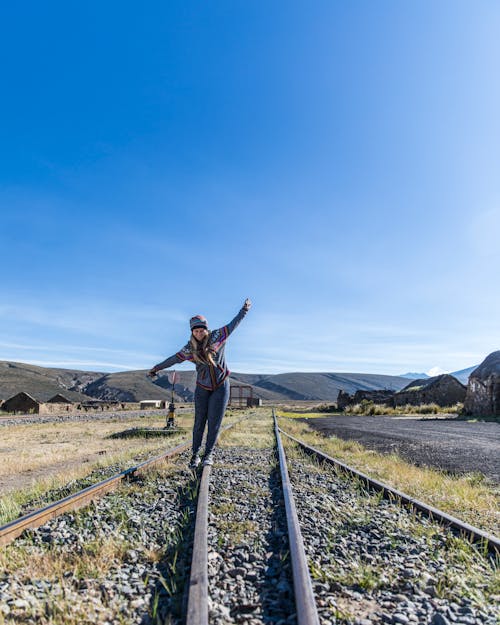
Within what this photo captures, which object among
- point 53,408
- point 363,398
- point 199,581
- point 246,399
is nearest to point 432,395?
point 363,398

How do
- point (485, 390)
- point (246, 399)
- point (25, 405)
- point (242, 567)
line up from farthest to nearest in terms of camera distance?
point (246, 399), point (25, 405), point (485, 390), point (242, 567)

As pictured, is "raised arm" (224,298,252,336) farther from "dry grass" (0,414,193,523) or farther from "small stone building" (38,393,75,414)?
"small stone building" (38,393,75,414)

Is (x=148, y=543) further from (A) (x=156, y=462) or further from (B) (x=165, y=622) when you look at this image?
(A) (x=156, y=462)

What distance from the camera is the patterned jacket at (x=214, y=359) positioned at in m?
5.21

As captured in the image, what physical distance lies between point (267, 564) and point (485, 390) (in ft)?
79.8

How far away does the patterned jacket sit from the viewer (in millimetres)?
5215

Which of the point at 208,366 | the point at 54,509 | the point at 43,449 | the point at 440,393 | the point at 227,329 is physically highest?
the point at 227,329

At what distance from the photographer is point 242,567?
251cm

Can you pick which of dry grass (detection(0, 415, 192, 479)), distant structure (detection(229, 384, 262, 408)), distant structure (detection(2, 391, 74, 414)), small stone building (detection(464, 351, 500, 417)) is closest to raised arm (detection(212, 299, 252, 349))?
dry grass (detection(0, 415, 192, 479))

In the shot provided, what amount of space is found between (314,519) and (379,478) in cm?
257

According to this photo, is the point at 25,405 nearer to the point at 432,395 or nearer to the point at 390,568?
the point at 390,568

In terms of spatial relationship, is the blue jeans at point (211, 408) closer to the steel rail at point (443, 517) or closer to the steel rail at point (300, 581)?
the steel rail at point (443, 517)

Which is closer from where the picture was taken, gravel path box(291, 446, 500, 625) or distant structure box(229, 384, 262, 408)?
gravel path box(291, 446, 500, 625)

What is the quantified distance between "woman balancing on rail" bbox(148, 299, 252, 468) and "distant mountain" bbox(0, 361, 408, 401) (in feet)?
91.4
